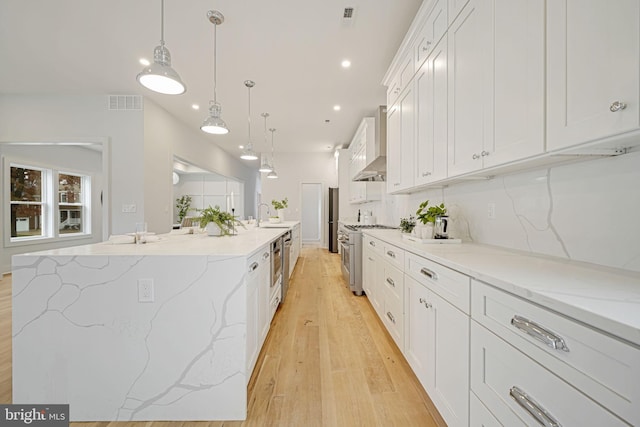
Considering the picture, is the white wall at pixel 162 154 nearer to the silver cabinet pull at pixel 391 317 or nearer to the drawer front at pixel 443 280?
the silver cabinet pull at pixel 391 317

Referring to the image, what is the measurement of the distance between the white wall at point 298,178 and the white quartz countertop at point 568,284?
6.69 m

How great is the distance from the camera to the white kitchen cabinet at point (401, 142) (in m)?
2.47

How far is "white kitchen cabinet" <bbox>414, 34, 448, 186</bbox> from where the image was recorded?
1868 millimetres

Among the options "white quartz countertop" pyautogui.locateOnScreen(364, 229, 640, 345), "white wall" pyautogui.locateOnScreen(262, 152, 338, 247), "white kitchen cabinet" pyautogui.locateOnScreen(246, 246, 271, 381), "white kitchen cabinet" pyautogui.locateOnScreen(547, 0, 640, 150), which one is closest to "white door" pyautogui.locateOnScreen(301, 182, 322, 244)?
"white wall" pyautogui.locateOnScreen(262, 152, 338, 247)

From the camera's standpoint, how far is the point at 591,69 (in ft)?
2.87

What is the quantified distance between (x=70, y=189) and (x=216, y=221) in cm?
645

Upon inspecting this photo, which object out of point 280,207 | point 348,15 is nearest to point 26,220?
point 280,207

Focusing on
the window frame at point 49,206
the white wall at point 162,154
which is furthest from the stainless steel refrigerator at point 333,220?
the window frame at point 49,206

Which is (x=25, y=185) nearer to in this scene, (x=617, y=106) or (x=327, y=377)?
(x=327, y=377)

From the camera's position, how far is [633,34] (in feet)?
2.50

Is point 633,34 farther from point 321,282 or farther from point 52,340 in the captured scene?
point 321,282

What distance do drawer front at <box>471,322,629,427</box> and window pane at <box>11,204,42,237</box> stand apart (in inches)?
302

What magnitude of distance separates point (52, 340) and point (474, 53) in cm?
291

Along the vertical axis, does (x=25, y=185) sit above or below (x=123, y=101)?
below
